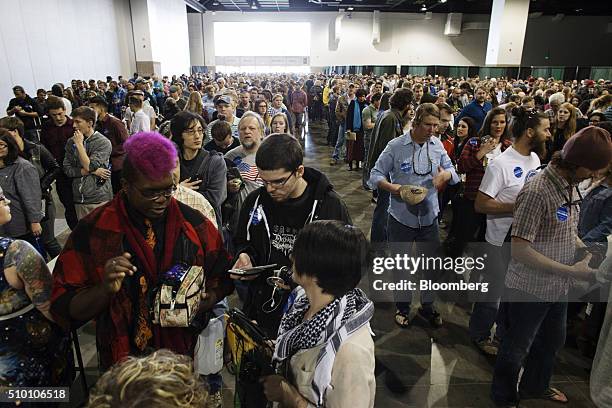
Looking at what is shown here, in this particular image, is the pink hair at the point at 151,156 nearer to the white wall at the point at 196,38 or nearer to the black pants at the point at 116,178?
the black pants at the point at 116,178

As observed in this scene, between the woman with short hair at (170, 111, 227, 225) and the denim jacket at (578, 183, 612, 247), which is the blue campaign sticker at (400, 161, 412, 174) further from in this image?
the woman with short hair at (170, 111, 227, 225)

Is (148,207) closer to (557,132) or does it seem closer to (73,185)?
(73,185)

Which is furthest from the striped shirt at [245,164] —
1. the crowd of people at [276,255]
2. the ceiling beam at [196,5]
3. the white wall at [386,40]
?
the white wall at [386,40]

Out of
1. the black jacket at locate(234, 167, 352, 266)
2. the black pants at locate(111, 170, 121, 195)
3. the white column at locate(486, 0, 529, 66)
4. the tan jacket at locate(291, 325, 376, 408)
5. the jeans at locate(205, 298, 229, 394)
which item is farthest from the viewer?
the white column at locate(486, 0, 529, 66)

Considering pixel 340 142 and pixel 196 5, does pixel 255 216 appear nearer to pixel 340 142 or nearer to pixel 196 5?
pixel 340 142

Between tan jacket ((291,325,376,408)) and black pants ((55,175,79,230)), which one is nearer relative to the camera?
tan jacket ((291,325,376,408))

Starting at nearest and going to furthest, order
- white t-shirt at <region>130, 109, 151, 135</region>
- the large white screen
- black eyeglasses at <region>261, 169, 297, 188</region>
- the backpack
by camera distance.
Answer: the backpack, black eyeglasses at <region>261, 169, 297, 188</region>, white t-shirt at <region>130, 109, 151, 135</region>, the large white screen

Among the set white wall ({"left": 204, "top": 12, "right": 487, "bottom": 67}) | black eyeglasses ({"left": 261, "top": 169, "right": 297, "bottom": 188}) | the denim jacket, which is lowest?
the denim jacket

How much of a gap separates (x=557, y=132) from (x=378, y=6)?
86.8 ft

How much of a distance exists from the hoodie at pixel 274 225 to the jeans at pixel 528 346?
1.20 meters

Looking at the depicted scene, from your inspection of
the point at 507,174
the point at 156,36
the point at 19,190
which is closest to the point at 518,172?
the point at 507,174

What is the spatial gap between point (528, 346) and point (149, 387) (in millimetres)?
2281

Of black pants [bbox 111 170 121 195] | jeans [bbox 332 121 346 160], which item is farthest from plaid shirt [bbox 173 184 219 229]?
jeans [bbox 332 121 346 160]

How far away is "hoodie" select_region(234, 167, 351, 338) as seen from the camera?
194 cm
